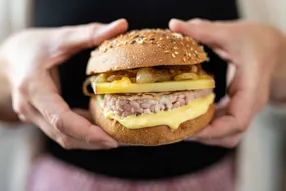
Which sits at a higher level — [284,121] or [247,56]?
[247,56]

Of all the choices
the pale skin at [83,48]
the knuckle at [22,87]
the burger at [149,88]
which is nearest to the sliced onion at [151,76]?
the burger at [149,88]

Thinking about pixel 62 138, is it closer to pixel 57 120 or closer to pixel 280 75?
pixel 57 120

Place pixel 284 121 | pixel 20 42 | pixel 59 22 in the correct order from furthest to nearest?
pixel 284 121
pixel 59 22
pixel 20 42

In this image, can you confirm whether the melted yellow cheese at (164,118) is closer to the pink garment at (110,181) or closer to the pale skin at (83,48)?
the pale skin at (83,48)

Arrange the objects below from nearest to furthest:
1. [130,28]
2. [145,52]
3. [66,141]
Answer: [145,52]
[66,141]
[130,28]

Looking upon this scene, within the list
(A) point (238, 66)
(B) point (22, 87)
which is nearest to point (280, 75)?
(A) point (238, 66)

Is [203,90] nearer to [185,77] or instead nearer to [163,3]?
[185,77]

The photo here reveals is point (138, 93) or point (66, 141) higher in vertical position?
point (138, 93)

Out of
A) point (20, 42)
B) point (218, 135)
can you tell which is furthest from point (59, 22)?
point (218, 135)
